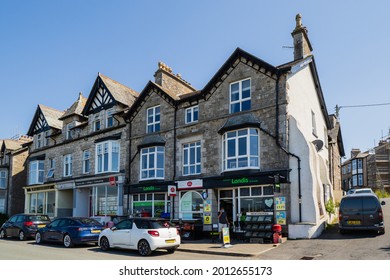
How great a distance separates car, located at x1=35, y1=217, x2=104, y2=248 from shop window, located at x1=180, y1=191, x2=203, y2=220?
18.5 feet

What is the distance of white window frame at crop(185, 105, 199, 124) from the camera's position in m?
22.5

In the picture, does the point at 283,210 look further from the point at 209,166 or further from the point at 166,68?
the point at 166,68

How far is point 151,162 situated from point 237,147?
671 centimetres

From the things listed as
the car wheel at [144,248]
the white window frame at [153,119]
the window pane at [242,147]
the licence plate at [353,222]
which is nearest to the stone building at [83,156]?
the white window frame at [153,119]

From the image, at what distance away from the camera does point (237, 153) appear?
19.9 m

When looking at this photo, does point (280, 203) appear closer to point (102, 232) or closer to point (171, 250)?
point (171, 250)

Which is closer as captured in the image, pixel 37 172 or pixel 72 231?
pixel 72 231

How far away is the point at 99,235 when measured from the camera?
16422 millimetres

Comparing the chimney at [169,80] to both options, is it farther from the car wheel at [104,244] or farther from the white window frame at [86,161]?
the car wheel at [104,244]

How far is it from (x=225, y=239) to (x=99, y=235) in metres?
5.56

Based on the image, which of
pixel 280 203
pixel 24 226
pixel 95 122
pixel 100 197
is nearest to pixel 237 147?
pixel 280 203

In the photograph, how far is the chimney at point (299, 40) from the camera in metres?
21.4

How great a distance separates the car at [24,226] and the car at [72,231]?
2821 mm

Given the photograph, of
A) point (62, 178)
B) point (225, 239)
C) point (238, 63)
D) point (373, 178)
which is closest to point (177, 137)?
point (238, 63)
